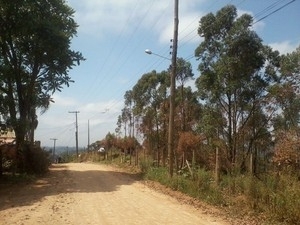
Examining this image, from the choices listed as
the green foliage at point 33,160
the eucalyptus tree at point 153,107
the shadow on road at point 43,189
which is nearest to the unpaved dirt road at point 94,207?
the shadow on road at point 43,189

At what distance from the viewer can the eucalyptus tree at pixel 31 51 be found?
2492cm

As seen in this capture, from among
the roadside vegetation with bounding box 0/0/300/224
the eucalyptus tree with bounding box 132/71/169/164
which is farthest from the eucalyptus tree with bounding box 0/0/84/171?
the eucalyptus tree with bounding box 132/71/169/164

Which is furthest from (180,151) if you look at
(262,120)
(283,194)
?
(283,194)

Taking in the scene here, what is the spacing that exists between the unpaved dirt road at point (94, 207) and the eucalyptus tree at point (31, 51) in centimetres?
817

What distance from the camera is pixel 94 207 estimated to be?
14039mm

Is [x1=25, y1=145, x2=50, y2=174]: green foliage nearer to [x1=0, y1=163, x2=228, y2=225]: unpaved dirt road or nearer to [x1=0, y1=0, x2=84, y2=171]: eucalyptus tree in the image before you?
[x1=0, y1=0, x2=84, y2=171]: eucalyptus tree

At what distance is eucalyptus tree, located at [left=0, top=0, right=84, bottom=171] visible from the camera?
2492 cm

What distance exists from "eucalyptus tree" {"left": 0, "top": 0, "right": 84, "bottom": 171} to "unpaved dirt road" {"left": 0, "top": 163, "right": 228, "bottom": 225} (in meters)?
8.17

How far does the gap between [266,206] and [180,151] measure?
19.6 m

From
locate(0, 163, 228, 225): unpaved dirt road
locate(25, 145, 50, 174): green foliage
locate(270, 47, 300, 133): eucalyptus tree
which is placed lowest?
locate(0, 163, 228, 225): unpaved dirt road

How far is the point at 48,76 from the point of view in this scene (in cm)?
2797

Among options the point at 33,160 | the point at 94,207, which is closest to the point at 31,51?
the point at 33,160

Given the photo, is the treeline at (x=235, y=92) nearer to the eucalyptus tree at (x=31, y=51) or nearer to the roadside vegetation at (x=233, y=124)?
the roadside vegetation at (x=233, y=124)

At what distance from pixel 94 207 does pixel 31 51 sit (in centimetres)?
1586
